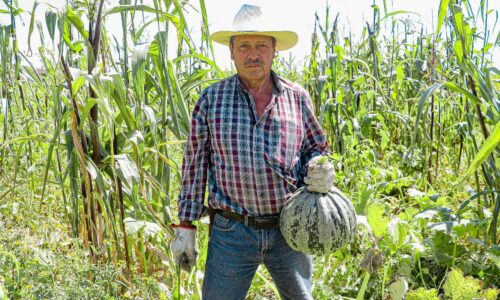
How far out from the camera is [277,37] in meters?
2.32

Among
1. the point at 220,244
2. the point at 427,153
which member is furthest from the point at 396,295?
the point at 427,153

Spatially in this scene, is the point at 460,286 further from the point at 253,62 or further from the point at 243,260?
the point at 253,62

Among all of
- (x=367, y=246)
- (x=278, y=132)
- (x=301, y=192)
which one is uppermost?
(x=278, y=132)

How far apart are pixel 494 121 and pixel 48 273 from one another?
6.83 feet

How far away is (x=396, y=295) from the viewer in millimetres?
2549

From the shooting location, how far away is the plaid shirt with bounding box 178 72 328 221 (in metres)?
2.20

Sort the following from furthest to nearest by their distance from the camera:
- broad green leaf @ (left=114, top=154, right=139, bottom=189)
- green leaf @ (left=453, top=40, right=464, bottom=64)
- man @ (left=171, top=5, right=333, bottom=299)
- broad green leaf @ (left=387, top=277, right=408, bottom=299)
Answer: green leaf @ (left=453, top=40, right=464, bottom=64)
broad green leaf @ (left=387, top=277, right=408, bottom=299)
broad green leaf @ (left=114, top=154, right=139, bottom=189)
man @ (left=171, top=5, right=333, bottom=299)

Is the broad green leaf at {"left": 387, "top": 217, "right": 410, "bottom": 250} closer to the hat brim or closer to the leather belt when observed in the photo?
the leather belt

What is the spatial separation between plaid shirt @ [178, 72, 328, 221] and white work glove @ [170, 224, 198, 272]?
0.16 ft

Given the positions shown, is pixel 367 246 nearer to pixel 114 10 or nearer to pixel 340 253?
pixel 340 253

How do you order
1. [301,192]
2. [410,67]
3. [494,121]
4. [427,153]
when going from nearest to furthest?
[301,192] → [494,121] → [427,153] → [410,67]

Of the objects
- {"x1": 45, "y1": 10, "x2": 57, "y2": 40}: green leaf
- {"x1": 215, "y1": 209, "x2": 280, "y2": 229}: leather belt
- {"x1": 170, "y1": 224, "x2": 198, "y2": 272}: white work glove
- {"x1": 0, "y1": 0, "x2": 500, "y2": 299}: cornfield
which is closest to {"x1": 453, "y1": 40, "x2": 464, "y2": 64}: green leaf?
{"x1": 0, "y1": 0, "x2": 500, "y2": 299}: cornfield

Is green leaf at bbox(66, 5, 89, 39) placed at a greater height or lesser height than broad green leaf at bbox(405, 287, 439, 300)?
greater

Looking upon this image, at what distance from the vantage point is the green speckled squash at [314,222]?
2.10 m
